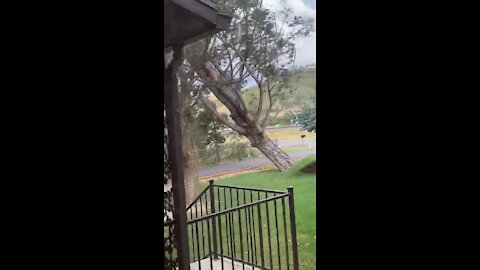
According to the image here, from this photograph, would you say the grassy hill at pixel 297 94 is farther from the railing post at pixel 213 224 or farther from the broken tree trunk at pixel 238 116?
the railing post at pixel 213 224

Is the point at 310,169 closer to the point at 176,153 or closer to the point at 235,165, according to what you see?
the point at 235,165

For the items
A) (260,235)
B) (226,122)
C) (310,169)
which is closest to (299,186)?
(310,169)

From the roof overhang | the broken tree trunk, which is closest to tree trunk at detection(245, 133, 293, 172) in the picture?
the broken tree trunk

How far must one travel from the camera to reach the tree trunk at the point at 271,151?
144 cm

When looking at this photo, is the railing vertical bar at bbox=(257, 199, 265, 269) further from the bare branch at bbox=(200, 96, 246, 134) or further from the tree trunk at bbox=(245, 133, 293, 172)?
the bare branch at bbox=(200, 96, 246, 134)

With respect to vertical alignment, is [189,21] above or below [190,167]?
above

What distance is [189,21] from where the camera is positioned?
52.8 inches

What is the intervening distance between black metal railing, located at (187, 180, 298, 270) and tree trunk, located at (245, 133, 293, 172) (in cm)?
9

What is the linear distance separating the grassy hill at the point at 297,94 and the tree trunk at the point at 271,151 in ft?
0.32

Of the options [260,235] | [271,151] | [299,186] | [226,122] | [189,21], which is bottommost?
[260,235]

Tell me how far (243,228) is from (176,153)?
1.27 ft

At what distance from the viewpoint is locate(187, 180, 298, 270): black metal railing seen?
4.70ft
